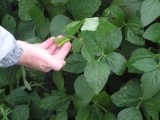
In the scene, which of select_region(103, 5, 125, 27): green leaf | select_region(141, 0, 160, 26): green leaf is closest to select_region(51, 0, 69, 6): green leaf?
select_region(103, 5, 125, 27): green leaf

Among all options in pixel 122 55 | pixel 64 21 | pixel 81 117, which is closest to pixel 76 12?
pixel 64 21

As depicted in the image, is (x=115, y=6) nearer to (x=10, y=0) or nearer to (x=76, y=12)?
(x=76, y=12)

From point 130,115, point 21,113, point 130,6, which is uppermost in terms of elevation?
point 130,6

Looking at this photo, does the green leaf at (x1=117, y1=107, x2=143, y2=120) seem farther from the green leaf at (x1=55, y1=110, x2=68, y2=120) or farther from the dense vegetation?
the green leaf at (x1=55, y1=110, x2=68, y2=120)

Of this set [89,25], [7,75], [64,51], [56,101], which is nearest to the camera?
[89,25]

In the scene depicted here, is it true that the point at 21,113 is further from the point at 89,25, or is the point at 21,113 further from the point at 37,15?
the point at 89,25

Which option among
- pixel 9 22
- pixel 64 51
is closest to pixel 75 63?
pixel 64 51
